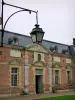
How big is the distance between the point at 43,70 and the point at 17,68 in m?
4.45

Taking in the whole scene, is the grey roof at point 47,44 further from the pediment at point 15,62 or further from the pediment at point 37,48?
the pediment at point 15,62

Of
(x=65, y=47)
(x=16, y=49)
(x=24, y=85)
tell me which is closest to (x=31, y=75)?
(x=24, y=85)

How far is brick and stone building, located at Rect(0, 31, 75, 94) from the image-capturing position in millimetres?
25322

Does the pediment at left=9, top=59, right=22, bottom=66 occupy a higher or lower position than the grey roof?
lower

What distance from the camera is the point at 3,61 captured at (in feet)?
82.3

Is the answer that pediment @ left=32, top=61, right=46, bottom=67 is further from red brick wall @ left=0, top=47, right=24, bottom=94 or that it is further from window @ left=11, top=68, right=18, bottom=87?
red brick wall @ left=0, top=47, right=24, bottom=94

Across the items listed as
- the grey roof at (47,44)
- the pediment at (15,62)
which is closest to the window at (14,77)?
the pediment at (15,62)

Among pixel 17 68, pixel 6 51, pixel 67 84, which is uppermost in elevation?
pixel 6 51

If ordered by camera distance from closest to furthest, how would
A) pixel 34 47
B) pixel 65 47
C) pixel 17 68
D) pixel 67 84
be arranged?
pixel 17 68 → pixel 34 47 → pixel 67 84 → pixel 65 47

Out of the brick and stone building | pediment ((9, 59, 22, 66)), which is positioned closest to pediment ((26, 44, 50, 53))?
the brick and stone building

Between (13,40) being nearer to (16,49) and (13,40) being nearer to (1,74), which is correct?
(16,49)

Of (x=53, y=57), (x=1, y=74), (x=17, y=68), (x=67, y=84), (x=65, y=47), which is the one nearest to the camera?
(x=1, y=74)

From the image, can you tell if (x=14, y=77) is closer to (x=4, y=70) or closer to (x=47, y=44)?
(x=4, y=70)

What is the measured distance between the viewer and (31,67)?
28062 millimetres
